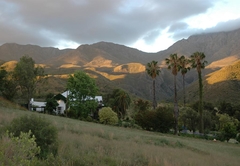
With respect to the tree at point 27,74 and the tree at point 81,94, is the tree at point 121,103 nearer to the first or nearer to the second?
the tree at point 81,94

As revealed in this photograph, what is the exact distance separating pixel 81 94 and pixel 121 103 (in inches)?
539

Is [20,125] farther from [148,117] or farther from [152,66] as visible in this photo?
[152,66]

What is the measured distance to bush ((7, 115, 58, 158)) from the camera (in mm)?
9102

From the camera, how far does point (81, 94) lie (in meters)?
59.0

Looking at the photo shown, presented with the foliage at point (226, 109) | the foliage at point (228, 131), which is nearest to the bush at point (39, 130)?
the foliage at point (228, 131)

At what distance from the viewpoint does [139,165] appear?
8.58m

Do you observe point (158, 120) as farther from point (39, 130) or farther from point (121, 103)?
point (39, 130)

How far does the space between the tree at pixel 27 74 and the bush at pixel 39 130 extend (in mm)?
44446

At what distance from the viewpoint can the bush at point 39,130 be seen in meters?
9.10

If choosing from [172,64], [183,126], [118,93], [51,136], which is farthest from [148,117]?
[51,136]

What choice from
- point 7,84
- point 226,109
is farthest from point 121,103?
point 226,109

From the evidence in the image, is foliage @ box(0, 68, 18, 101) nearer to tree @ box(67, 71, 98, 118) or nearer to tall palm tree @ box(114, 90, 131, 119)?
tree @ box(67, 71, 98, 118)

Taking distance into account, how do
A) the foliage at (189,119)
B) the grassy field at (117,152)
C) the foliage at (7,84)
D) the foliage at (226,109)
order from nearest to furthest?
the grassy field at (117,152) → the foliage at (7,84) → the foliage at (189,119) → the foliage at (226,109)

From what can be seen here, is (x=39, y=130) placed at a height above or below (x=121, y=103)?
below
